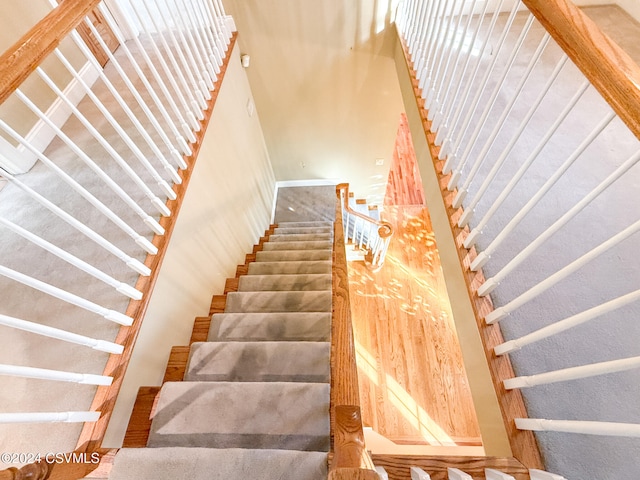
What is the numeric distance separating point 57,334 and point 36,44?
2.77 ft

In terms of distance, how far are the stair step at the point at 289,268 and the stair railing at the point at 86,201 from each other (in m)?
1.12

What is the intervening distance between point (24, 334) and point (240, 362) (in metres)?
0.89

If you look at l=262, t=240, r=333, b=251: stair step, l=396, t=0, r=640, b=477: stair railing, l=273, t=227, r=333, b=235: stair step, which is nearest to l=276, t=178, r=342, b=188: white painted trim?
l=273, t=227, r=333, b=235: stair step

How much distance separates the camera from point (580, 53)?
29.8 inches

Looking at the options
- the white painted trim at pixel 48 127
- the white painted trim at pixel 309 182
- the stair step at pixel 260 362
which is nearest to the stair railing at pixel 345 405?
the stair step at pixel 260 362

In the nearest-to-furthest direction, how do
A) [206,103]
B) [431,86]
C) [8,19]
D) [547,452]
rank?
1. [547,452]
2. [8,19]
3. [431,86]
4. [206,103]

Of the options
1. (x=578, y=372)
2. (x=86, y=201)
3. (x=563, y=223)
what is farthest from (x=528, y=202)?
(x=86, y=201)

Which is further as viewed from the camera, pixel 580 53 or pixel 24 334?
pixel 24 334

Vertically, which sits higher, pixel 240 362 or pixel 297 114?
pixel 297 114

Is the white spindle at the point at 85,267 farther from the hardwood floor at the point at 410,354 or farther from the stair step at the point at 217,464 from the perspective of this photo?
the hardwood floor at the point at 410,354

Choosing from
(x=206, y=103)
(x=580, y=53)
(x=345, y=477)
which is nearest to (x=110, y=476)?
(x=345, y=477)

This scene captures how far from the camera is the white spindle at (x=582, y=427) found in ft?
2.13

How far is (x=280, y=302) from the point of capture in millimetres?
2107

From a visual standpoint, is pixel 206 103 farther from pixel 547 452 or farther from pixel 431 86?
pixel 547 452
